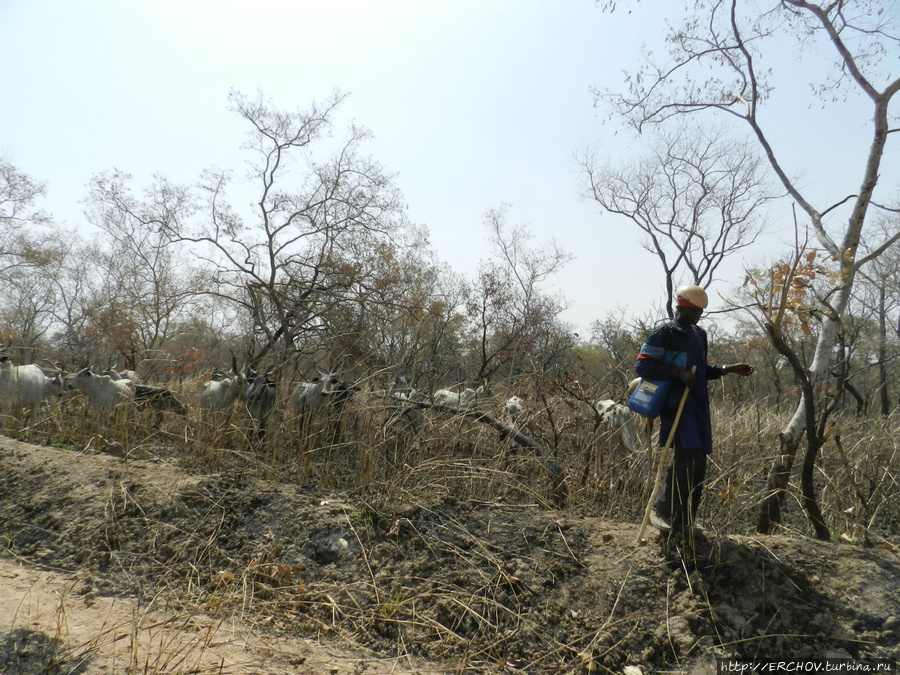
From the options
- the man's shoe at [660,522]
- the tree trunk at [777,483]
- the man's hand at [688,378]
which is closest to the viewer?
the man's hand at [688,378]

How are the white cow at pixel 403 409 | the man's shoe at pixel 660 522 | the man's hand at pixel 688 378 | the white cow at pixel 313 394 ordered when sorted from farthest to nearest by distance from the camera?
the white cow at pixel 313 394
the white cow at pixel 403 409
the man's shoe at pixel 660 522
the man's hand at pixel 688 378

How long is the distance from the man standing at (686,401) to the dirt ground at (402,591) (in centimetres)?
25

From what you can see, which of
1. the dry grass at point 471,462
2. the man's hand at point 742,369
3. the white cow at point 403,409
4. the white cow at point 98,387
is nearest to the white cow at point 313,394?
the dry grass at point 471,462

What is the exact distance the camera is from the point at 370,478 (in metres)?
4.79

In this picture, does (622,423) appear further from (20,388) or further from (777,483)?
(20,388)

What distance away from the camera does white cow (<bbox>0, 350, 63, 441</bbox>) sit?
25.7 ft

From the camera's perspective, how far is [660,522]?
3.69m

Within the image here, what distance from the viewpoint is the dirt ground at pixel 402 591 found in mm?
3135

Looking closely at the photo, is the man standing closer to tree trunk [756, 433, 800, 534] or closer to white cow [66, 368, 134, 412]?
tree trunk [756, 433, 800, 534]

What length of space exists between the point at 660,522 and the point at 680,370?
0.98 metres

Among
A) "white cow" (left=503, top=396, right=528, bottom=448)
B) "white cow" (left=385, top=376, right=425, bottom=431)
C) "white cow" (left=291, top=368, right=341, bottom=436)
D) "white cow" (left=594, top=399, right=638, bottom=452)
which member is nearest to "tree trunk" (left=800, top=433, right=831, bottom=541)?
"white cow" (left=503, top=396, right=528, bottom=448)

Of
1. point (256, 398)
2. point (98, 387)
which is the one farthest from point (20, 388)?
point (256, 398)

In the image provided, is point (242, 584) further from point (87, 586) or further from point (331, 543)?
point (87, 586)

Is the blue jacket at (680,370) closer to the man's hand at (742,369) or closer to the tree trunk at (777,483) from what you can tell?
the man's hand at (742,369)
